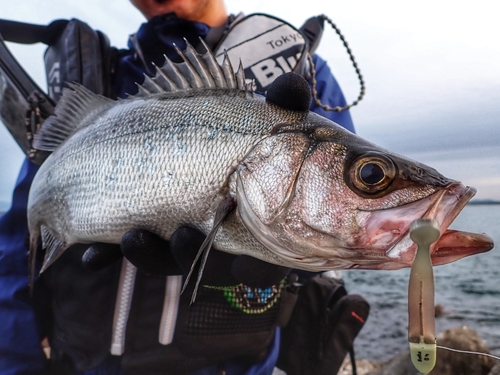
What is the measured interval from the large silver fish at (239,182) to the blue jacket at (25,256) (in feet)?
1.57

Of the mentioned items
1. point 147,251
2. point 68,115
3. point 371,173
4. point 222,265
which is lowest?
point 222,265

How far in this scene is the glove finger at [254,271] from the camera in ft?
3.76

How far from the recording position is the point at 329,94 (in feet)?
6.17

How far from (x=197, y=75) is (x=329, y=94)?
0.85 m

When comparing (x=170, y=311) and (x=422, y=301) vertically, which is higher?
(x=422, y=301)

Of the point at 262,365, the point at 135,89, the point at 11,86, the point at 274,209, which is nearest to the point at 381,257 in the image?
the point at 274,209

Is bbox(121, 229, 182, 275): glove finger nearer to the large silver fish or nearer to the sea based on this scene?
the large silver fish

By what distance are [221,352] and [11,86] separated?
1433mm

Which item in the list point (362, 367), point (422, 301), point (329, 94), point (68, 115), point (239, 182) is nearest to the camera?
point (422, 301)

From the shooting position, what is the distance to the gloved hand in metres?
1.07

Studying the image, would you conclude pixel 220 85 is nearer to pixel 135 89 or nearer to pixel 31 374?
pixel 135 89

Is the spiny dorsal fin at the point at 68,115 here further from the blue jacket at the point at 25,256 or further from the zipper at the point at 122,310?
the zipper at the point at 122,310

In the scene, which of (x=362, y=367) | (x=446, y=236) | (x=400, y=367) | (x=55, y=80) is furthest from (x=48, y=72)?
(x=362, y=367)

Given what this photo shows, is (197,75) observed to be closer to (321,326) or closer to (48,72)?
(48,72)
